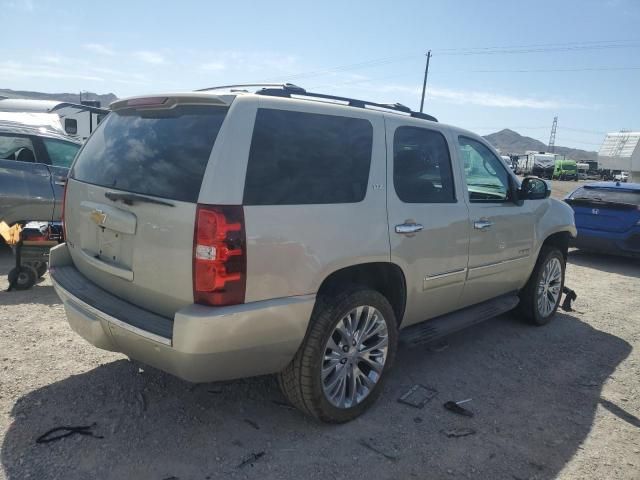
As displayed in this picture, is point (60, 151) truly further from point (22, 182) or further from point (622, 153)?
point (622, 153)

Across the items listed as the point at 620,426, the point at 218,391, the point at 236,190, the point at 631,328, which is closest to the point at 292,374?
the point at 218,391

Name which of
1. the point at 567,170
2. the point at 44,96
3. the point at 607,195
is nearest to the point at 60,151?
the point at 607,195

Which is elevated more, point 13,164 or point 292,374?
point 13,164

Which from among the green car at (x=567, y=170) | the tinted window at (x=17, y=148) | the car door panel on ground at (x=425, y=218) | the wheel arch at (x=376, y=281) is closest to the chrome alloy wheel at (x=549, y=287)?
the car door panel on ground at (x=425, y=218)

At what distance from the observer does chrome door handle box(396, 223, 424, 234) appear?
10.9 feet

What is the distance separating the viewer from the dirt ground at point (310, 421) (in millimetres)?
2787

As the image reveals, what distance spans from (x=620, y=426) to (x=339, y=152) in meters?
2.63

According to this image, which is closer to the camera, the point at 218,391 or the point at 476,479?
the point at 476,479

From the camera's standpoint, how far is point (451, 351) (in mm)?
4602

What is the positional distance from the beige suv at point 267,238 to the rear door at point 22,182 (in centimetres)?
366

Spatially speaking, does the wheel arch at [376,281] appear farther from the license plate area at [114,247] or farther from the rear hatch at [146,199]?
the license plate area at [114,247]

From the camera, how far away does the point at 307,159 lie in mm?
2924

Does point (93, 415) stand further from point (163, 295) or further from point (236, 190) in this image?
point (236, 190)

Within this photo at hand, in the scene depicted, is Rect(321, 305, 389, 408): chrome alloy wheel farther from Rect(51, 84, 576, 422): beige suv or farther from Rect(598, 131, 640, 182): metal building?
Rect(598, 131, 640, 182): metal building
